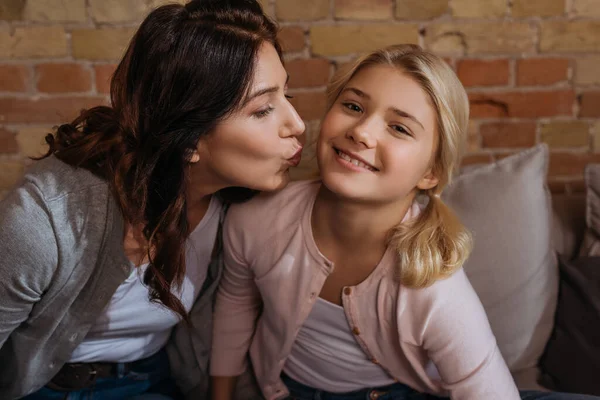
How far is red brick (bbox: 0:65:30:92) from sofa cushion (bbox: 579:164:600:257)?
1.45m

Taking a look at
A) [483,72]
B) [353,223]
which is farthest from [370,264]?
[483,72]

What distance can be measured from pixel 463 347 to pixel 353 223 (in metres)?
0.31

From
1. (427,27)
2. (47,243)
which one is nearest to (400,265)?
(47,243)

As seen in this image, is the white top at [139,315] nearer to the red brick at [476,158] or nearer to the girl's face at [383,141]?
the girl's face at [383,141]

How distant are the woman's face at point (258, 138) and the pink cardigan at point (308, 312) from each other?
0.13 metres

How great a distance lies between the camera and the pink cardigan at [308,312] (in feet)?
3.60

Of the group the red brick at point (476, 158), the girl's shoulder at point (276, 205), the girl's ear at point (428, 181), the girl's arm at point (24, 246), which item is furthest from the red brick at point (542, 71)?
the girl's arm at point (24, 246)

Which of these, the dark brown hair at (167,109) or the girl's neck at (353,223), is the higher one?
the dark brown hair at (167,109)

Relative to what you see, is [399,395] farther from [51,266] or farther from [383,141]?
[51,266]

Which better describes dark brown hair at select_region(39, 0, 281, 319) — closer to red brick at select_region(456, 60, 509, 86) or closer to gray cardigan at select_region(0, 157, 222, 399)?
gray cardigan at select_region(0, 157, 222, 399)

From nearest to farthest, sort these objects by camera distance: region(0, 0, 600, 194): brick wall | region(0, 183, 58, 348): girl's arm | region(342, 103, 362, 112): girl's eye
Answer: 1. region(0, 183, 58, 348): girl's arm
2. region(342, 103, 362, 112): girl's eye
3. region(0, 0, 600, 194): brick wall

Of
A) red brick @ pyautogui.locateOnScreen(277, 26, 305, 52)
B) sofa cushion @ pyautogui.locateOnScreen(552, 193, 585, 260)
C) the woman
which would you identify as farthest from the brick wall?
the woman

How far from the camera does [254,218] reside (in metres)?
1.27

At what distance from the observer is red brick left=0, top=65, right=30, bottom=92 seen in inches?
61.1
